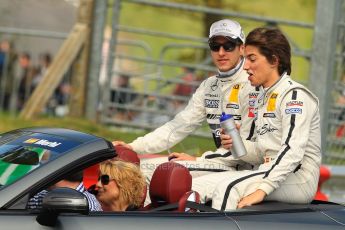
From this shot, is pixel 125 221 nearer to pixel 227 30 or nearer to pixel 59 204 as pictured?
pixel 59 204

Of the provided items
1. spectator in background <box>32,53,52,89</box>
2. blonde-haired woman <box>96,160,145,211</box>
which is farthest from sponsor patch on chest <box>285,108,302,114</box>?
spectator in background <box>32,53,52,89</box>

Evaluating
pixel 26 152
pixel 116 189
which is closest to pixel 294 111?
pixel 116 189

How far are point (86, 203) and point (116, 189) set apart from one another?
72 cm

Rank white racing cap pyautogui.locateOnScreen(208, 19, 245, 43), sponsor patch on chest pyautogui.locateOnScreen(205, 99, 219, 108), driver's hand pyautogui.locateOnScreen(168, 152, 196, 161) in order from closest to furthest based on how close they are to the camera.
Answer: white racing cap pyautogui.locateOnScreen(208, 19, 245, 43) → driver's hand pyautogui.locateOnScreen(168, 152, 196, 161) → sponsor patch on chest pyautogui.locateOnScreen(205, 99, 219, 108)

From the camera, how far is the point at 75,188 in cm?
588

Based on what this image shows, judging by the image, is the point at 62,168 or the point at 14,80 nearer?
the point at 62,168

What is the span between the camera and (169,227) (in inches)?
228

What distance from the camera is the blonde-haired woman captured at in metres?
6.17

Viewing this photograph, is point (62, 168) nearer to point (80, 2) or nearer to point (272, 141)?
point (272, 141)

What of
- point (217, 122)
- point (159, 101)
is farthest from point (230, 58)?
point (159, 101)

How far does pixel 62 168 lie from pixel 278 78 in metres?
1.74

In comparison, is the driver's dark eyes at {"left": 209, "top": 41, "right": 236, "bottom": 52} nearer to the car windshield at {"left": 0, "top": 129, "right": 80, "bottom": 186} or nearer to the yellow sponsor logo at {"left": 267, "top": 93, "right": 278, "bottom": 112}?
the yellow sponsor logo at {"left": 267, "top": 93, "right": 278, "bottom": 112}

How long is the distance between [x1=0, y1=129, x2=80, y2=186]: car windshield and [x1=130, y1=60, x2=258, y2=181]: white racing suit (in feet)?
3.90

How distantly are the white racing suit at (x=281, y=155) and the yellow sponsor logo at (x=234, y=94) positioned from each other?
453 mm
